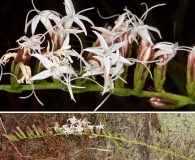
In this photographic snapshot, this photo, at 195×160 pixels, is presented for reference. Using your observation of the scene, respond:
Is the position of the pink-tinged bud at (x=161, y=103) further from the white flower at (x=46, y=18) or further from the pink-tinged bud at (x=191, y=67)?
the white flower at (x=46, y=18)

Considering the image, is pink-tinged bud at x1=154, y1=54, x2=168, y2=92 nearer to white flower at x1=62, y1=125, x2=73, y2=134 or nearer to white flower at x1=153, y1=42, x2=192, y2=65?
white flower at x1=153, y1=42, x2=192, y2=65

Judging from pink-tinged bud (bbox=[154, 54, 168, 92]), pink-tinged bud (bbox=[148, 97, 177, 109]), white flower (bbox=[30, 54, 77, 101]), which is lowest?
pink-tinged bud (bbox=[148, 97, 177, 109])

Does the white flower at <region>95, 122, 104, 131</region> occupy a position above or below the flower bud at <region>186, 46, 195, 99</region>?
below

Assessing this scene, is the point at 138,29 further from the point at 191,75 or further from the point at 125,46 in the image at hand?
the point at 191,75

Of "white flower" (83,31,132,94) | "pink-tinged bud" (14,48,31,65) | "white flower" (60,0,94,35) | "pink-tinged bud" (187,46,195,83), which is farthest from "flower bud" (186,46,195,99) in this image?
"pink-tinged bud" (14,48,31,65)

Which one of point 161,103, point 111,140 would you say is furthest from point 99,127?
point 161,103

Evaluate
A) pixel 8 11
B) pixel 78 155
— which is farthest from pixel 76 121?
pixel 8 11
